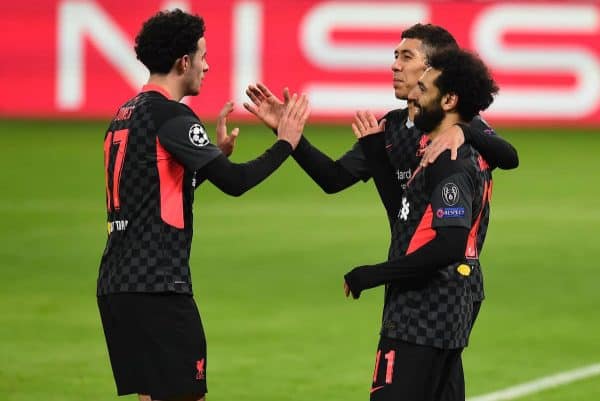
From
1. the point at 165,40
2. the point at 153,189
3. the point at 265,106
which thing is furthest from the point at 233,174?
the point at 265,106

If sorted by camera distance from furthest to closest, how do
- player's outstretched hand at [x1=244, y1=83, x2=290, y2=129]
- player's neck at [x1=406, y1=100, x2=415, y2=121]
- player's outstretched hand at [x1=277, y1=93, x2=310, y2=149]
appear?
1. player's outstretched hand at [x1=244, y1=83, x2=290, y2=129]
2. player's outstretched hand at [x1=277, y1=93, x2=310, y2=149]
3. player's neck at [x1=406, y1=100, x2=415, y2=121]

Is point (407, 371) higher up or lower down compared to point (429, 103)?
lower down

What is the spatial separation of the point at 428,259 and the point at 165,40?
5.06 feet

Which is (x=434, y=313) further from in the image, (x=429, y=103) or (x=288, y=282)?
(x=288, y=282)

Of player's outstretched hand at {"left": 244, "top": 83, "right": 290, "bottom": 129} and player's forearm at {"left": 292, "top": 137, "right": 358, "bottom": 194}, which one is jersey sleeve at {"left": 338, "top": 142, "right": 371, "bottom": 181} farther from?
player's outstretched hand at {"left": 244, "top": 83, "right": 290, "bottom": 129}

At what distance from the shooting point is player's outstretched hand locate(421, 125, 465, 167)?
5586 millimetres

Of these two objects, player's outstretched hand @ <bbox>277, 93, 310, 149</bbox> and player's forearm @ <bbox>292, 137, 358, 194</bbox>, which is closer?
player's outstretched hand @ <bbox>277, 93, 310, 149</bbox>

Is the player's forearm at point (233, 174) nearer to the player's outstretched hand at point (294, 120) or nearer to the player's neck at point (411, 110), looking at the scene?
the player's outstretched hand at point (294, 120)

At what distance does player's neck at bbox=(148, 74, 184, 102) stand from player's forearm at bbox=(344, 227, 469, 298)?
4.14 ft

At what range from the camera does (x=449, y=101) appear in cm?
571

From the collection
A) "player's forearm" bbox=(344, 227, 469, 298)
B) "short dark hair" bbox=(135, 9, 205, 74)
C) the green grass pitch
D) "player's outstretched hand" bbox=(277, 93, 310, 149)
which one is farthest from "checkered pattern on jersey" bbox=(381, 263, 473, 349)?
the green grass pitch

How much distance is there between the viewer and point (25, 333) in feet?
32.2

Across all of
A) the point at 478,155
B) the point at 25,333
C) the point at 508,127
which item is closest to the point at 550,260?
the point at 25,333

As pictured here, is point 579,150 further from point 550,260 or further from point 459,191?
point 459,191
